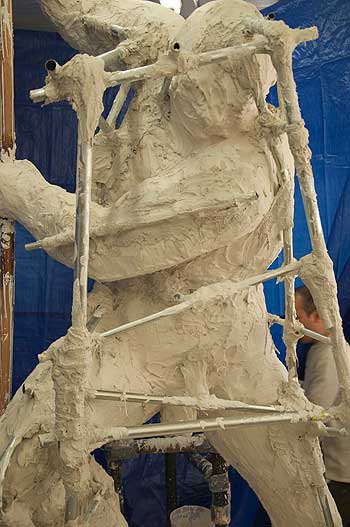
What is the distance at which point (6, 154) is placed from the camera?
1.51m

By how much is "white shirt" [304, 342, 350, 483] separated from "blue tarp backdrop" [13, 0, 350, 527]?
268 millimetres

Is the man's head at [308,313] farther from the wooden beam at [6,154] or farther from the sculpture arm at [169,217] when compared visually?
the wooden beam at [6,154]

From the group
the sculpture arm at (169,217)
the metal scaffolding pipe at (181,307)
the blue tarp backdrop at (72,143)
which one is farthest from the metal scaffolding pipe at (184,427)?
the blue tarp backdrop at (72,143)

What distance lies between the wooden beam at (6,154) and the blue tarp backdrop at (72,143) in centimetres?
55

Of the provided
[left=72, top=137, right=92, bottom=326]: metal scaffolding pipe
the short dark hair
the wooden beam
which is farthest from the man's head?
[left=72, top=137, right=92, bottom=326]: metal scaffolding pipe

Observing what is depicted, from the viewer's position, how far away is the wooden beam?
152 centimetres

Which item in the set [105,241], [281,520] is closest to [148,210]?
[105,241]

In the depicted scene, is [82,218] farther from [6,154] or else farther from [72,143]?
[72,143]

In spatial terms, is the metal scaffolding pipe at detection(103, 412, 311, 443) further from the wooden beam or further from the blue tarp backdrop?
the blue tarp backdrop

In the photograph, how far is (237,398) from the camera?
1.50 meters

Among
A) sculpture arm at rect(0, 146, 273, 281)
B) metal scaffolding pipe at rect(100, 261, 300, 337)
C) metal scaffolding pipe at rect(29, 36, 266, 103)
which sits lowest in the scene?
metal scaffolding pipe at rect(100, 261, 300, 337)

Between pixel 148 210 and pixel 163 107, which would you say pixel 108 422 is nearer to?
pixel 148 210

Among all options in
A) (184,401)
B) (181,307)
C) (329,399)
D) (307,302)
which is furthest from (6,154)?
(329,399)

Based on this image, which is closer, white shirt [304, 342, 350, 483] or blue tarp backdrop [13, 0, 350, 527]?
white shirt [304, 342, 350, 483]
